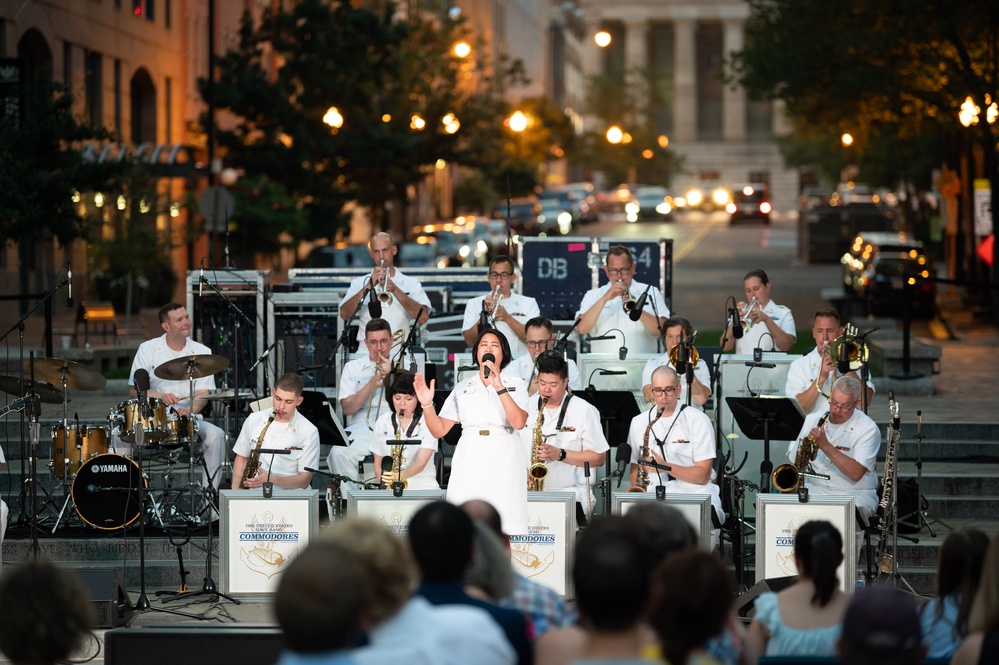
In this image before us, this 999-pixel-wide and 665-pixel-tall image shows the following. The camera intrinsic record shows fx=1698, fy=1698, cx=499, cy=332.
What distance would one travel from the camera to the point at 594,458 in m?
12.4

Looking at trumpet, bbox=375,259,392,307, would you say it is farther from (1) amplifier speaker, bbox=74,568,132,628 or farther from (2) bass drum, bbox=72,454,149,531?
(1) amplifier speaker, bbox=74,568,132,628

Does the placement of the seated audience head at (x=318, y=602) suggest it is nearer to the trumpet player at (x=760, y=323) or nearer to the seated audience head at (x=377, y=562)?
the seated audience head at (x=377, y=562)

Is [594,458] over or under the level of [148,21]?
under

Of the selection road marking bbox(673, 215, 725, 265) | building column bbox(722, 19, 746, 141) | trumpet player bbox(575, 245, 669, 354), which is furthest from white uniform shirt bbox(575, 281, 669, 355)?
building column bbox(722, 19, 746, 141)

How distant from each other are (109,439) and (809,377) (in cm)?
578

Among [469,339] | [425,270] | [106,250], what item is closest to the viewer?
[469,339]

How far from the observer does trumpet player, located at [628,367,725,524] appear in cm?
1248

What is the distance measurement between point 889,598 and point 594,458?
6393mm

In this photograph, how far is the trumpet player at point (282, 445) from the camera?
12898 millimetres

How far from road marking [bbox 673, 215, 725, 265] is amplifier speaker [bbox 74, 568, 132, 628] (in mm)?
40419

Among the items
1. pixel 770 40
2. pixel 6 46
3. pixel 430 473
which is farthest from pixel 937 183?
pixel 430 473

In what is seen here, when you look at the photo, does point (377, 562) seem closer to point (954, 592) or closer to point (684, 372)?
point (954, 592)

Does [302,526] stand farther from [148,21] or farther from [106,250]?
[148,21]

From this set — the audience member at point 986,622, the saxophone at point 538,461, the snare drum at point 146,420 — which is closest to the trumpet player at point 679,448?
the saxophone at point 538,461
